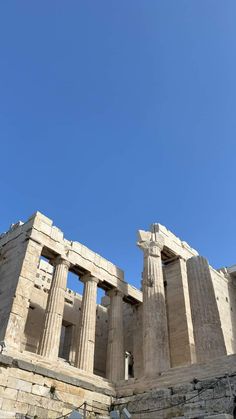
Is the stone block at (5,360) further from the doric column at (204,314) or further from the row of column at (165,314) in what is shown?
the doric column at (204,314)

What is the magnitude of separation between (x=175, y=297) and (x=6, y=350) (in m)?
11.3

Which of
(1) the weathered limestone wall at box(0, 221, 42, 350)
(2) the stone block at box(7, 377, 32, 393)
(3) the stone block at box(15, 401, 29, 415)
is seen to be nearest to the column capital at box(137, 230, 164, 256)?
(1) the weathered limestone wall at box(0, 221, 42, 350)

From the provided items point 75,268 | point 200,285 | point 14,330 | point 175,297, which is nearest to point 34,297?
point 75,268

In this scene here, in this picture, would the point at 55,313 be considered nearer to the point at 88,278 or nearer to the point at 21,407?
the point at 88,278

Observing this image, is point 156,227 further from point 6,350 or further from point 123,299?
point 6,350

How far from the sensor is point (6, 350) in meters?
14.2

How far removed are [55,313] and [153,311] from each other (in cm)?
488

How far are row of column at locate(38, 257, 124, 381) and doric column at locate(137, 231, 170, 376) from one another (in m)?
3.08

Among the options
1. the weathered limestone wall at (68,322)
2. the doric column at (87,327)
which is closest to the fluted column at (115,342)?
the doric column at (87,327)

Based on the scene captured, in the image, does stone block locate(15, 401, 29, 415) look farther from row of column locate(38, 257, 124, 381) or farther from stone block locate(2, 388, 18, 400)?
row of column locate(38, 257, 124, 381)

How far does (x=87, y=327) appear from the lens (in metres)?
19.6

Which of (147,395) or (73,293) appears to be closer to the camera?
(147,395)

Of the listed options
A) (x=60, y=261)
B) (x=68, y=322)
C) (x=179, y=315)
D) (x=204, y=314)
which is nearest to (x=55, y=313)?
(x=60, y=261)

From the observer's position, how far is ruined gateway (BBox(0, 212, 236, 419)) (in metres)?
12.6
